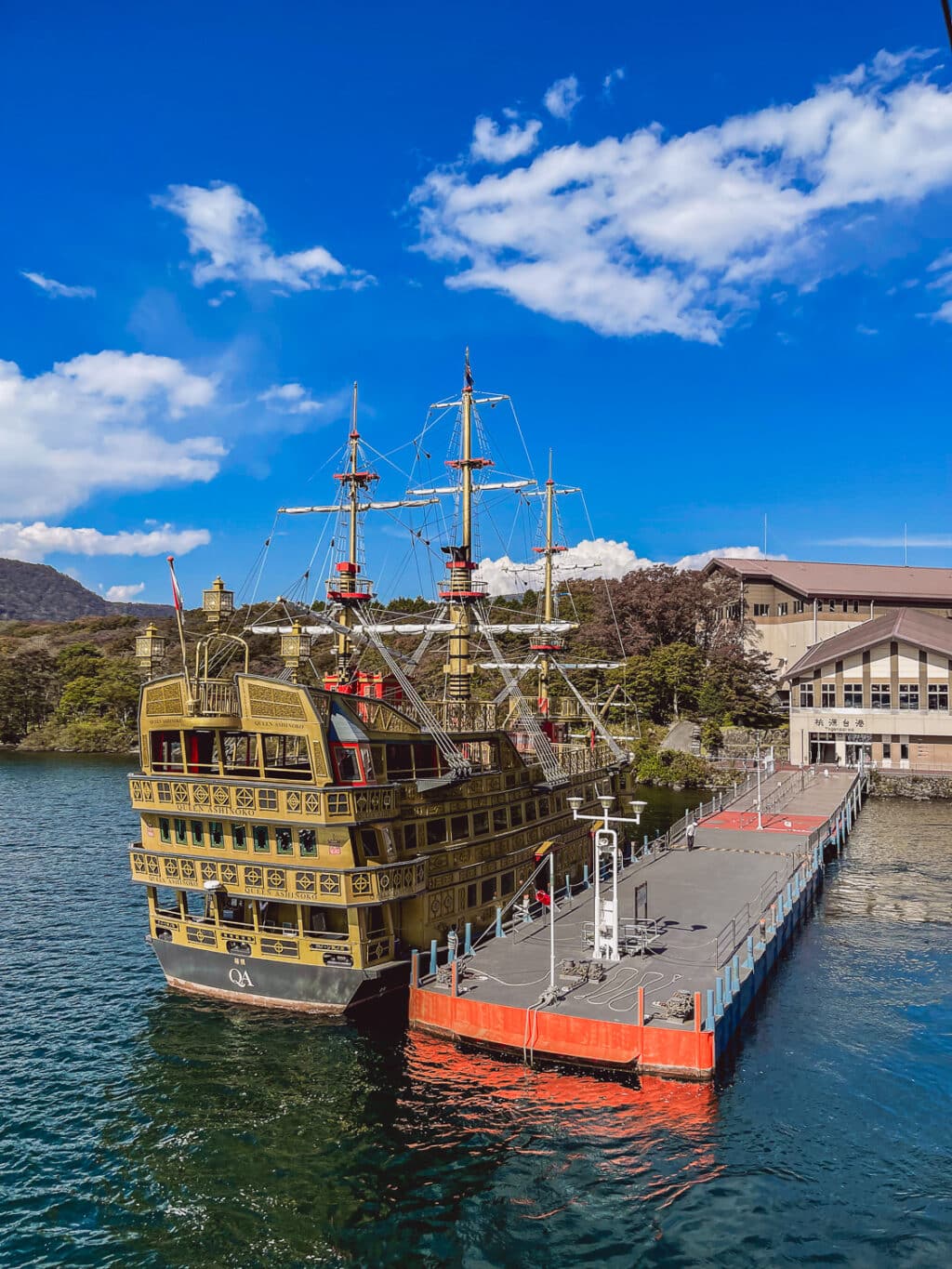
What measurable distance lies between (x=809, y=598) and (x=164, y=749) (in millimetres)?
76098

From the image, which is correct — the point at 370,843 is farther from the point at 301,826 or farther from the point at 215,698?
the point at 215,698

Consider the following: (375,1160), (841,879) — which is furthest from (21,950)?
(841,879)

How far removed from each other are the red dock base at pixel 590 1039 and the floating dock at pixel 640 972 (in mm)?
27

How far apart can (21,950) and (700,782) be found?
57.7 metres

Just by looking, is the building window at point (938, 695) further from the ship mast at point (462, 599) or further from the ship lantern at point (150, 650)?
the ship lantern at point (150, 650)

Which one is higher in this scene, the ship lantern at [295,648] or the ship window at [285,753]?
the ship lantern at [295,648]

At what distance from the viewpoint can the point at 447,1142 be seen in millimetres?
19141

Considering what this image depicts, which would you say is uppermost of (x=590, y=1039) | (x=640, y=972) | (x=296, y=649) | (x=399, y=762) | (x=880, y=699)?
(x=296, y=649)

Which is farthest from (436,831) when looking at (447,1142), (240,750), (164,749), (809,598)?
(809,598)

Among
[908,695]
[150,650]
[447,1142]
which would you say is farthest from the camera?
[908,695]

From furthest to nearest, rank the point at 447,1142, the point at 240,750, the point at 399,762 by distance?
1. the point at 240,750
2. the point at 399,762
3. the point at 447,1142

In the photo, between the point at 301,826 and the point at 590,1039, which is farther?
the point at 301,826

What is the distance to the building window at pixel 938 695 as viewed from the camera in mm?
73062

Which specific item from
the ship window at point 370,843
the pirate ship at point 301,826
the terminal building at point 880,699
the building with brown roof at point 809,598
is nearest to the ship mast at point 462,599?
the pirate ship at point 301,826
